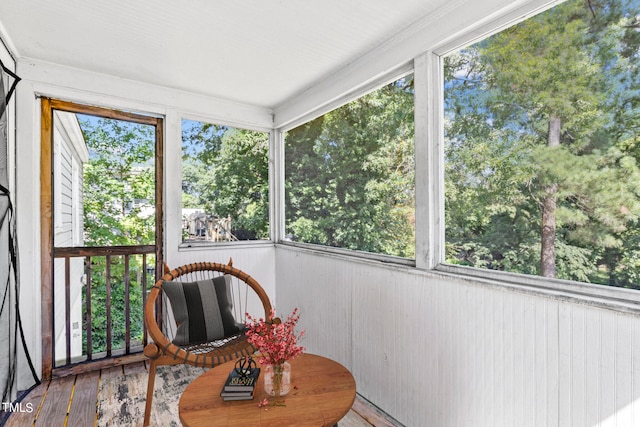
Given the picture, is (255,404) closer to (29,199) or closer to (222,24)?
(222,24)

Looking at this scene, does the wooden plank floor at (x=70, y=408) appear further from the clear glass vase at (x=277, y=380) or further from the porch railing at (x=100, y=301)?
the clear glass vase at (x=277, y=380)

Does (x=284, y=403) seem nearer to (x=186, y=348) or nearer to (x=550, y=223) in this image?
(x=186, y=348)

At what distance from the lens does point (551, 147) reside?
149 centimetres

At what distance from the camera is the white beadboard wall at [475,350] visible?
1.27m

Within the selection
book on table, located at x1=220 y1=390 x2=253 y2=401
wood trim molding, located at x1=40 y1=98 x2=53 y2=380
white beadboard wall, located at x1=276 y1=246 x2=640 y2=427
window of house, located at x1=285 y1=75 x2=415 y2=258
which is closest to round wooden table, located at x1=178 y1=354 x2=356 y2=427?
book on table, located at x1=220 y1=390 x2=253 y2=401

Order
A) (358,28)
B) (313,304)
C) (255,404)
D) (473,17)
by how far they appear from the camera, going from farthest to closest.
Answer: (313,304)
(358,28)
(473,17)
(255,404)

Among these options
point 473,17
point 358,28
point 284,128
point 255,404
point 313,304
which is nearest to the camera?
point 255,404

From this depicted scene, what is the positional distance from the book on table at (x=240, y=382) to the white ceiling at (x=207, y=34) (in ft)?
6.47

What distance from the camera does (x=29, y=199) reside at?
2.53 meters

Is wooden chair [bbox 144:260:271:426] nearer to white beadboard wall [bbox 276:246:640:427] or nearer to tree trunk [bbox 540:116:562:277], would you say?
white beadboard wall [bbox 276:246:640:427]

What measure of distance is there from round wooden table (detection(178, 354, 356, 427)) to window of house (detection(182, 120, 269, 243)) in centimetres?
184

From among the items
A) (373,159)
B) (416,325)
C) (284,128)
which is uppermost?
(284,128)

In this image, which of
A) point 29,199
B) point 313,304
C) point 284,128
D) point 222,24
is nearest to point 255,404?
point 313,304

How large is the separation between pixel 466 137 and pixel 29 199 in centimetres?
309
